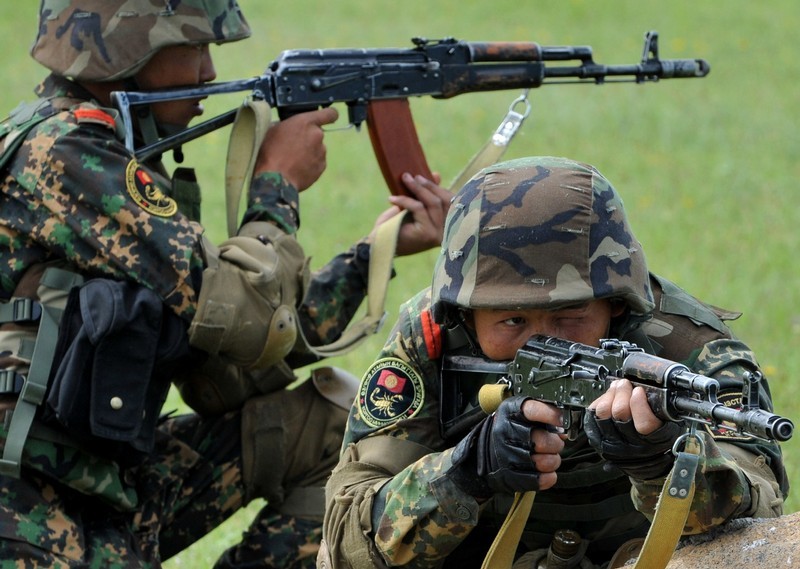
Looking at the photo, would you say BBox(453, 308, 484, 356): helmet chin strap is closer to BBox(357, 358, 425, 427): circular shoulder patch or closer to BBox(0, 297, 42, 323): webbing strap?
BBox(357, 358, 425, 427): circular shoulder patch

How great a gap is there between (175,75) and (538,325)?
6.51 ft

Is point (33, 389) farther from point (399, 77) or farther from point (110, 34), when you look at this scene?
point (399, 77)

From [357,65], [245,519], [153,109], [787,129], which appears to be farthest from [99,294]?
[787,129]

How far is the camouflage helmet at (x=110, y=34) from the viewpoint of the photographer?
462cm

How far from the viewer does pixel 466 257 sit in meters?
3.51

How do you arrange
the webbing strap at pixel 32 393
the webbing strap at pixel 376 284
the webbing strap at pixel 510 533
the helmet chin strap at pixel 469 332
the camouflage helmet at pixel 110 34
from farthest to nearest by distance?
1. the webbing strap at pixel 376 284
2. the camouflage helmet at pixel 110 34
3. the webbing strap at pixel 32 393
4. the helmet chin strap at pixel 469 332
5. the webbing strap at pixel 510 533

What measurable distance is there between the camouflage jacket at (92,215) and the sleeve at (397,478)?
894mm

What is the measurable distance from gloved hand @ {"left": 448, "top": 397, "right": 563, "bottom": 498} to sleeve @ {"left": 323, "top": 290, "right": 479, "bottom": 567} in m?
0.11

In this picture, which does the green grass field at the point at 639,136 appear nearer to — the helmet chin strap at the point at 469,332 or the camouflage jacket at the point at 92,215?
the camouflage jacket at the point at 92,215

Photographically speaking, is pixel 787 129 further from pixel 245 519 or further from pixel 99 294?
pixel 99 294

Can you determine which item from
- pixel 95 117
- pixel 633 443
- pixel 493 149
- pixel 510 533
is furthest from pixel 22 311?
pixel 633 443

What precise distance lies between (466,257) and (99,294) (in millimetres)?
1354

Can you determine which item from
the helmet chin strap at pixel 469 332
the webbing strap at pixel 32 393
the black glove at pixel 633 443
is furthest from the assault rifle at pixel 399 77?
the black glove at pixel 633 443

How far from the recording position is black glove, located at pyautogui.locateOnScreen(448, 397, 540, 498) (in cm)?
320
